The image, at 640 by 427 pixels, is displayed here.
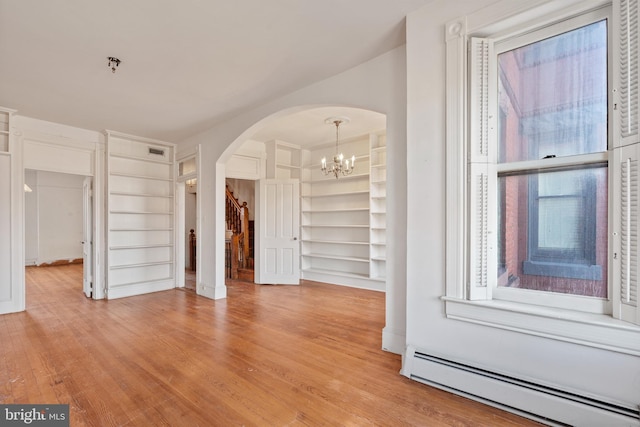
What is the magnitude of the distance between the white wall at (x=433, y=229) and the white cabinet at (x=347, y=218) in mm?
3107

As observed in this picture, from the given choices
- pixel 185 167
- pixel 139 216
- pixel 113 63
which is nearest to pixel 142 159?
pixel 185 167

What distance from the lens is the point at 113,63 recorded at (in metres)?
2.97

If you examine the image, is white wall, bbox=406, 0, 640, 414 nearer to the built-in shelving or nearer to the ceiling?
the ceiling

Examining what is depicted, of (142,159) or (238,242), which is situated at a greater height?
(142,159)

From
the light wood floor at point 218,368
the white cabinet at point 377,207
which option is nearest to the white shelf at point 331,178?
the white cabinet at point 377,207

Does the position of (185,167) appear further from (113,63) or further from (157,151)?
(113,63)

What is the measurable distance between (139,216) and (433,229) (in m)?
5.49

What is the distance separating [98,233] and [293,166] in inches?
153

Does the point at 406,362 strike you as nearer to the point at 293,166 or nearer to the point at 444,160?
the point at 444,160

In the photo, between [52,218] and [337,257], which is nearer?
[337,257]

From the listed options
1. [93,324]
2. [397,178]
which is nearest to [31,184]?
[93,324]

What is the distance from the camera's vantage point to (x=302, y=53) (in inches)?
114

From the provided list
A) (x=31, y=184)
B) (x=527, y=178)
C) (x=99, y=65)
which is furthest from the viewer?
(x=31, y=184)

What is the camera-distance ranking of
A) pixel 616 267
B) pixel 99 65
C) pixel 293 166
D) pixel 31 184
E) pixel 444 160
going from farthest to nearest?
pixel 31 184
pixel 293 166
pixel 99 65
pixel 444 160
pixel 616 267
